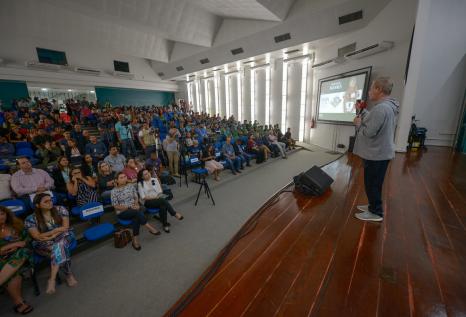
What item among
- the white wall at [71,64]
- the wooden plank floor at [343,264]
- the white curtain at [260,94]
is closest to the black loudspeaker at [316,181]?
the wooden plank floor at [343,264]

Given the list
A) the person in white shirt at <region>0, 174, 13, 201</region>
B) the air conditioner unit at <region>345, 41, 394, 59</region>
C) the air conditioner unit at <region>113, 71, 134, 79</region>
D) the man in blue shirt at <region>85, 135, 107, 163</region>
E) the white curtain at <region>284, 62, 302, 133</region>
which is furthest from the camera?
the air conditioner unit at <region>113, 71, 134, 79</region>

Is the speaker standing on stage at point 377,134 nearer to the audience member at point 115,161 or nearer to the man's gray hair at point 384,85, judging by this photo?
the man's gray hair at point 384,85

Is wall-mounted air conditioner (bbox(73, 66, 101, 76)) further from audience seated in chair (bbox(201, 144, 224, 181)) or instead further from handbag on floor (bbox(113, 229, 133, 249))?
handbag on floor (bbox(113, 229, 133, 249))

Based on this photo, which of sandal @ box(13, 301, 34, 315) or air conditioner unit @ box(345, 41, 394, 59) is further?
air conditioner unit @ box(345, 41, 394, 59)

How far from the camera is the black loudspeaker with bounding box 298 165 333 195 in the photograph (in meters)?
2.73

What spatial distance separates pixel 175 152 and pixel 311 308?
4244mm

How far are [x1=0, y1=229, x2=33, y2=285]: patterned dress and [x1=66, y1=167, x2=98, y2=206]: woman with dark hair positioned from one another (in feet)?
3.06

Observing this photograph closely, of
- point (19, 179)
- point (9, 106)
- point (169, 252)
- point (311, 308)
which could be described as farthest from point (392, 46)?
point (9, 106)

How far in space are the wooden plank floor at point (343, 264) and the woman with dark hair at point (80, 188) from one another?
7.46ft

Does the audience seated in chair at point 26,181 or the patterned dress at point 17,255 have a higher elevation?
the audience seated in chair at point 26,181

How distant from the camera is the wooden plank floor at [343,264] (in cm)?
114

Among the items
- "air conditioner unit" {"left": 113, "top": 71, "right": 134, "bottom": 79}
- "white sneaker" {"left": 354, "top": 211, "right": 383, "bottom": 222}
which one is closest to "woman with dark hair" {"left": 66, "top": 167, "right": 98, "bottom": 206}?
"white sneaker" {"left": 354, "top": 211, "right": 383, "bottom": 222}

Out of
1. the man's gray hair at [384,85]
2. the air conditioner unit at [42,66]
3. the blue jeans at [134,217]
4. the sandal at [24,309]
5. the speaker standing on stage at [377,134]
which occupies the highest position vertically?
the air conditioner unit at [42,66]

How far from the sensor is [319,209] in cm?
236
